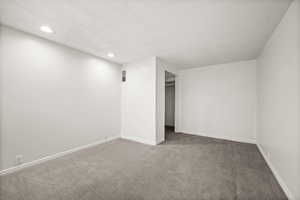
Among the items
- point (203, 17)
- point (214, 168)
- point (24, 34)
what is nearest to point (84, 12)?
point (24, 34)

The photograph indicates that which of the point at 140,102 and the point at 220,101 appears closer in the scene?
the point at 140,102

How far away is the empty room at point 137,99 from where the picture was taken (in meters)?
1.56

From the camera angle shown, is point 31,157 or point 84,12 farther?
point 31,157

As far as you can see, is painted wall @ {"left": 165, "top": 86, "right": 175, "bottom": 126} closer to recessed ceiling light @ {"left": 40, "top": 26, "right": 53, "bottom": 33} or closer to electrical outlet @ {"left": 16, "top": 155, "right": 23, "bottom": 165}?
recessed ceiling light @ {"left": 40, "top": 26, "right": 53, "bottom": 33}

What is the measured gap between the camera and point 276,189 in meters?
1.64

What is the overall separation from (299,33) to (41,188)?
12.6 feet

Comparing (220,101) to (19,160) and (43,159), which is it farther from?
(19,160)

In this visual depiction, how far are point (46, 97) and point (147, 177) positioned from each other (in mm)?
2587

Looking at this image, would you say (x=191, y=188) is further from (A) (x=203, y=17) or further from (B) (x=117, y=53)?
(B) (x=117, y=53)

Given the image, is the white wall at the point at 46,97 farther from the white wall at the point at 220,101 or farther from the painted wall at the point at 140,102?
the white wall at the point at 220,101

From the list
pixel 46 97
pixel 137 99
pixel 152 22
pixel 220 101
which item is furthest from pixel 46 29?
A: pixel 220 101

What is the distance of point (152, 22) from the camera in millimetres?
1896

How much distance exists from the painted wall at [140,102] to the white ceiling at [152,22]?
811 millimetres

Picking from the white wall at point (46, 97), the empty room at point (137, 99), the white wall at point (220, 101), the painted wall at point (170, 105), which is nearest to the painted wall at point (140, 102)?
the empty room at point (137, 99)
